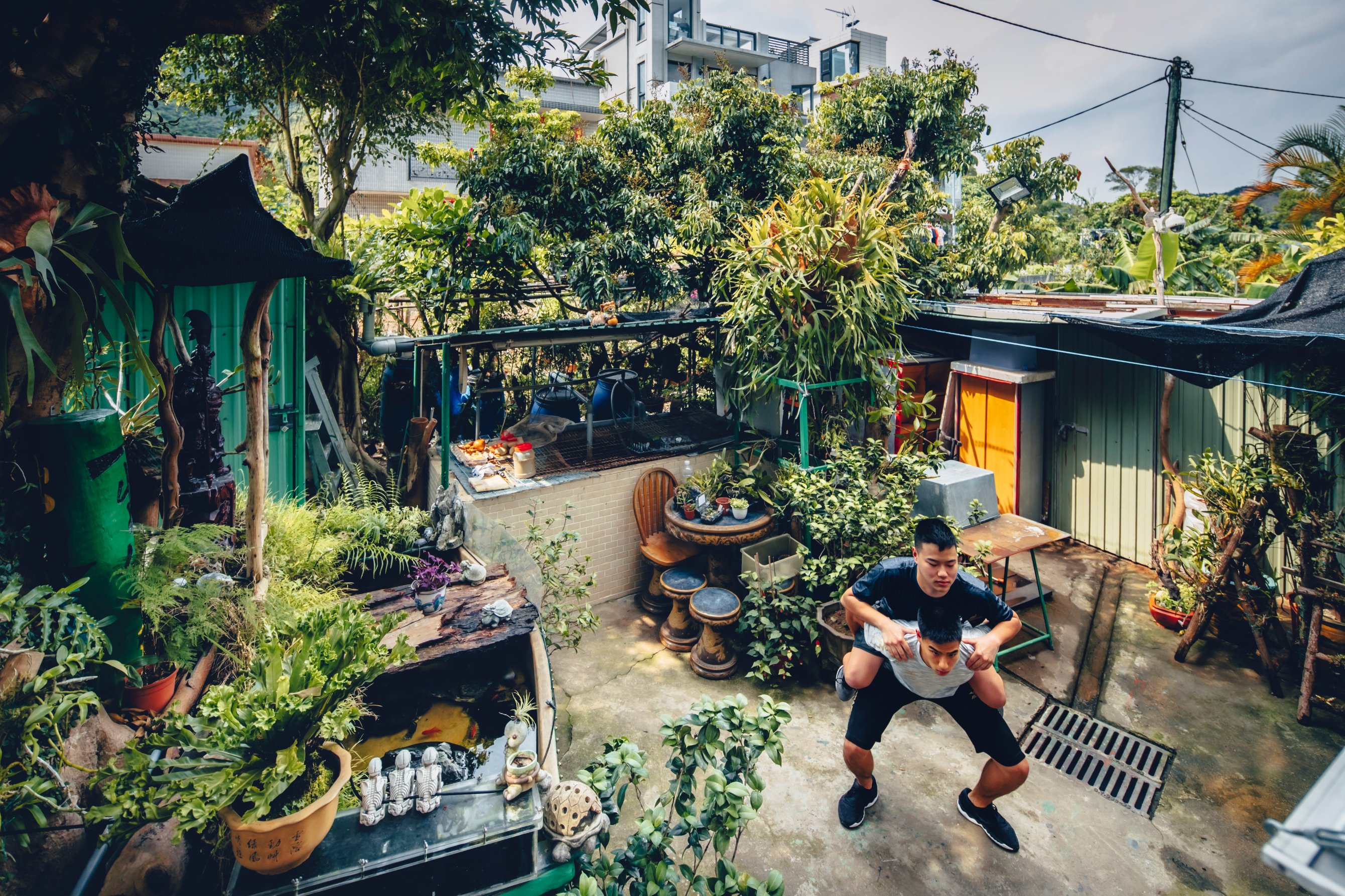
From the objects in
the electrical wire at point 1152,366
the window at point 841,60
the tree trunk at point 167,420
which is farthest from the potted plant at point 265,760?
the window at point 841,60

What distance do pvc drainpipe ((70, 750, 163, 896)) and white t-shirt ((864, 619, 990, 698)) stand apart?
2.94 meters

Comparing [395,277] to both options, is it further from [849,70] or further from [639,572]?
[849,70]

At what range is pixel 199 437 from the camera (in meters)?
3.93

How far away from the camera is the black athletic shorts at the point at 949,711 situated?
3324 millimetres

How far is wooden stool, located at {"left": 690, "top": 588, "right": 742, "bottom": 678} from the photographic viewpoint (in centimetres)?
523

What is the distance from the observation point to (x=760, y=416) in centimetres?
725

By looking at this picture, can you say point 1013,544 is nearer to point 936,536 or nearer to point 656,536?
point 936,536

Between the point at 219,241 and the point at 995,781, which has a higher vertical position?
the point at 219,241

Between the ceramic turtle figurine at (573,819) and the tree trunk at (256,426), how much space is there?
192cm

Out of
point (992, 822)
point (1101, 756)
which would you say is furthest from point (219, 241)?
point (1101, 756)

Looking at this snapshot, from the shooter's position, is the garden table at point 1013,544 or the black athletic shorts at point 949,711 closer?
the black athletic shorts at point 949,711

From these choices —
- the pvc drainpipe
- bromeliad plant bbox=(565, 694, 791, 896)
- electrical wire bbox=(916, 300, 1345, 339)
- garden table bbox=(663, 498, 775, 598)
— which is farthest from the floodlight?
the pvc drainpipe

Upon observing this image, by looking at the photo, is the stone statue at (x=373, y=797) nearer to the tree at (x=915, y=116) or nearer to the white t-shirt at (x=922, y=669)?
the white t-shirt at (x=922, y=669)

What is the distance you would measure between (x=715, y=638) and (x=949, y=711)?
84.9 inches
